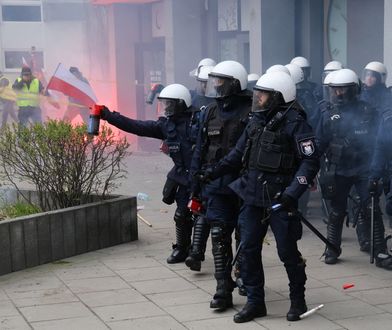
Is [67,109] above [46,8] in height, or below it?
below

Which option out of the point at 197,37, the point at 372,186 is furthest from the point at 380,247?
the point at 197,37

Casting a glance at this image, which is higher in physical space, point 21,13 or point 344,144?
point 21,13

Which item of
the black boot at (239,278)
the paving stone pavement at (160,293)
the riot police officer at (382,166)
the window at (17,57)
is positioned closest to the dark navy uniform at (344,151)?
the riot police officer at (382,166)

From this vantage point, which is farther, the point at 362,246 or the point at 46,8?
the point at 46,8

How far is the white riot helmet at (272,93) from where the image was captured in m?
6.08

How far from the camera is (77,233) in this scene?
807 cm

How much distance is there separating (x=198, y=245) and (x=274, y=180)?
4.53ft

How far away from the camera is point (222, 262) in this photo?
21.3ft

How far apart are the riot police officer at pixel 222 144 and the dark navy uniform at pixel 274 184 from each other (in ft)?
1.28

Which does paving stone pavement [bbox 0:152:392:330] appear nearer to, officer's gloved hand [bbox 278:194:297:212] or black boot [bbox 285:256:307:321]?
black boot [bbox 285:256:307:321]

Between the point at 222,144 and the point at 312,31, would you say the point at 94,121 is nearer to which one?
the point at 222,144

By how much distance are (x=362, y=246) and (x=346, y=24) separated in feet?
17.2

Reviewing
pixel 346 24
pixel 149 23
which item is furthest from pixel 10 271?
pixel 149 23

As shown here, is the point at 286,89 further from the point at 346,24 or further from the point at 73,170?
the point at 346,24
